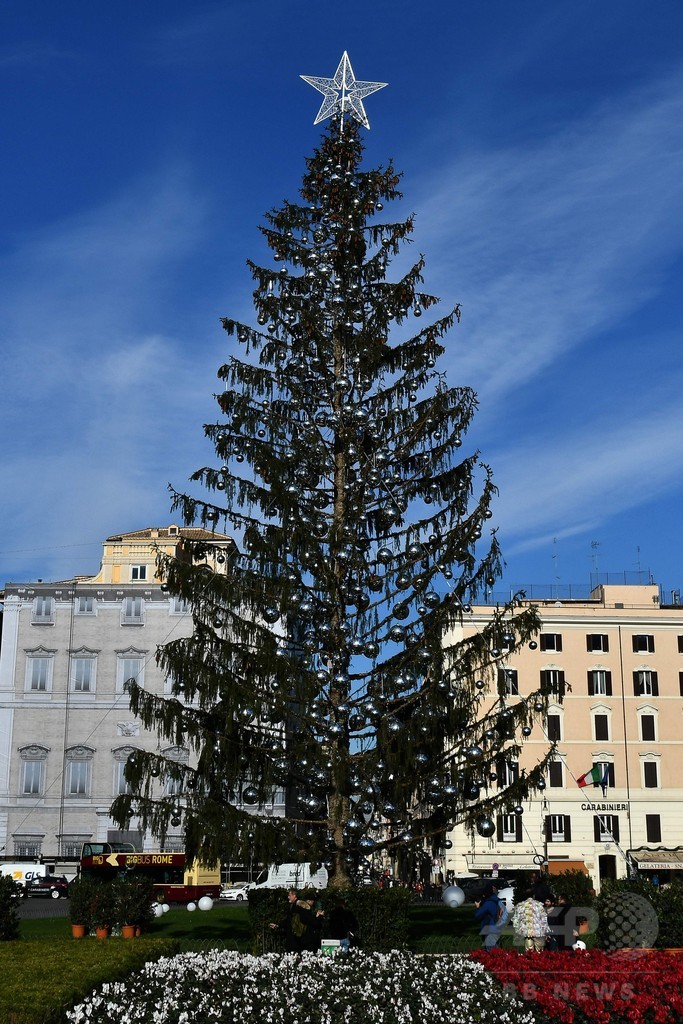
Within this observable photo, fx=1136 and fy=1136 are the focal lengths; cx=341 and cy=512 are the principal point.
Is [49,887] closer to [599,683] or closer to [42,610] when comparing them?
[42,610]

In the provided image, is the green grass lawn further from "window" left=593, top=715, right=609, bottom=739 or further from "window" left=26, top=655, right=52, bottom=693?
"window" left=26, top=655, right=52, bottom=693

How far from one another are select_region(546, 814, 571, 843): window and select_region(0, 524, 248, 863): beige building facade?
1779cm

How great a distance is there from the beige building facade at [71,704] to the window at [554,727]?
57.7ft

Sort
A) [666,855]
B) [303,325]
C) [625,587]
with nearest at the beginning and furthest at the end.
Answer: [303,325] < [666,855] < [625,587]

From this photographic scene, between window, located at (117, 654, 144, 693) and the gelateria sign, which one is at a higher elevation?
window, located at (117, 654, 144, 693)

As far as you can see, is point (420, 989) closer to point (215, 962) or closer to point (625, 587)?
point (215, 962)

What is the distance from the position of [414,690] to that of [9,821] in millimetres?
41577

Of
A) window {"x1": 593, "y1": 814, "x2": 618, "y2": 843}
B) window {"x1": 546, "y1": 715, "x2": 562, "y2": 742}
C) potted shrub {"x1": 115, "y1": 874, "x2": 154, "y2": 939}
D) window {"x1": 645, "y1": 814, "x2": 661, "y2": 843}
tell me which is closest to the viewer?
potted shrub {"x1": 115, "y1": 874, "x2": 154, "y2": 939}

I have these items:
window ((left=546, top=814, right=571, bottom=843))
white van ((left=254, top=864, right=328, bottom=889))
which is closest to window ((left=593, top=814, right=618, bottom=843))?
window ((left=546, top=814, right=571, bottom=843))

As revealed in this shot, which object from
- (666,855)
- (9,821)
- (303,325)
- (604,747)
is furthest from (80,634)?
(303,325)

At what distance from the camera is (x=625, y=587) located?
59.1 meters

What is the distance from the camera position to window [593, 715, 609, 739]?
54938mm

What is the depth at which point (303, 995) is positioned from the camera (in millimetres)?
12062

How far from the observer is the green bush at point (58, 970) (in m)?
11.2
